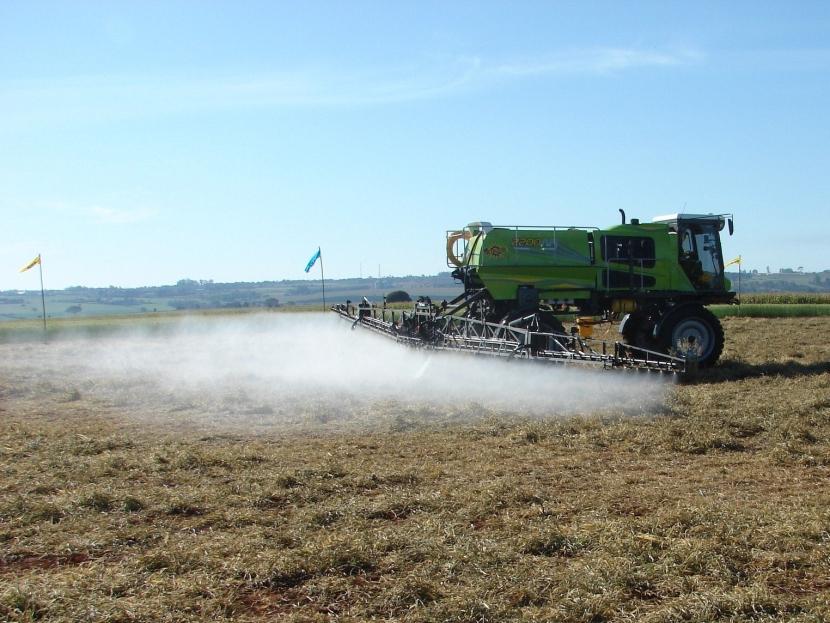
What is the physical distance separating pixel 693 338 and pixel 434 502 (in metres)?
11.0

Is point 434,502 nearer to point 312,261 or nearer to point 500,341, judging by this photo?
point 500,341

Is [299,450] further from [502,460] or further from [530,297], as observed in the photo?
[530,297]

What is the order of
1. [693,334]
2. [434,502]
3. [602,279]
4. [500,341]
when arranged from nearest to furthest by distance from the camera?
1. [434,502]
2. [500,341]
3. [693,334]
4. [602,279]

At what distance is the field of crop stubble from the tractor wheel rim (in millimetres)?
1484

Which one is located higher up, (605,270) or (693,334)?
(605,270)

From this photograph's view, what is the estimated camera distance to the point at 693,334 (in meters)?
16.6

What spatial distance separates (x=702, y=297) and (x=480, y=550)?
1320cm

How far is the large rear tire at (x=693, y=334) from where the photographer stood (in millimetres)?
16469

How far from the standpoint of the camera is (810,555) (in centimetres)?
554

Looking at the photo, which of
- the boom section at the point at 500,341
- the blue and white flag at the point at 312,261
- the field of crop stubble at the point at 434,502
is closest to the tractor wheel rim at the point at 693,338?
the boom section at the point at 500,341

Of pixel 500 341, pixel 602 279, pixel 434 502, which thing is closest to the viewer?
pixel 434 502

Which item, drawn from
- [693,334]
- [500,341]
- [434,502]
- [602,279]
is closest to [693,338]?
[693,334]

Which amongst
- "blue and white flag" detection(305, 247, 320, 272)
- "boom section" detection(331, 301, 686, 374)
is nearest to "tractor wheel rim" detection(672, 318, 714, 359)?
"boom section" detection(331, 301, 686, 374)

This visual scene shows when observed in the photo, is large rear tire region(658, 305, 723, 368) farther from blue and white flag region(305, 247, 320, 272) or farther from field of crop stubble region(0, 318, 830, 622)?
blue and white flag region(305, 247, 320, 272)
